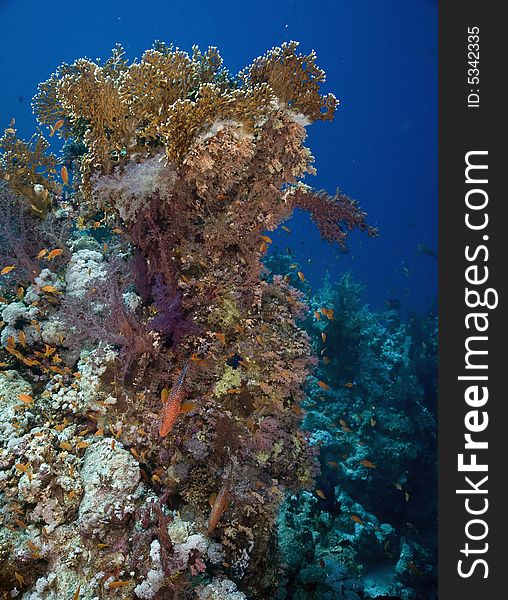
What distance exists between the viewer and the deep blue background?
89375 mm

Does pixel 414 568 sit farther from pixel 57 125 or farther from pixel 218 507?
pixel 57 125

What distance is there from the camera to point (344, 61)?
99.4m

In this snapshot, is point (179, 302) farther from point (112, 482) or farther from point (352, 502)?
point (352, 502)

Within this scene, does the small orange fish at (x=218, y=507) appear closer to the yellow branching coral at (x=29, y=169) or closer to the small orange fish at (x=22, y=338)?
the small orange fish at (x=22, y=338)

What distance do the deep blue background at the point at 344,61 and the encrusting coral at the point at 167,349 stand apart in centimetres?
7667

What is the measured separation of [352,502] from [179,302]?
770 centimetres

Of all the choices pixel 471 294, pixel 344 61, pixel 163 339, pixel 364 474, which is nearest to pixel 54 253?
pixel 163 339

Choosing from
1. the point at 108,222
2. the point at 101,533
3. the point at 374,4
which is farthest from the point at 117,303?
the point at 374,4

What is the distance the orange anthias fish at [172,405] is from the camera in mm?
3918

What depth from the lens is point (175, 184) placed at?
441 centimetres

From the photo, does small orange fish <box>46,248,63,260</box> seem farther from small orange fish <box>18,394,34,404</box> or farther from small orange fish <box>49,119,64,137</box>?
small orange fish <box>18,394,34,404</box>

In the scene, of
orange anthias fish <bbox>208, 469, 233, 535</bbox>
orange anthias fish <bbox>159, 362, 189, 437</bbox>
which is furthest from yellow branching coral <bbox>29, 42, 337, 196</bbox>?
orange anthias fish <bbox>208, 469, 233, 535</bbox>

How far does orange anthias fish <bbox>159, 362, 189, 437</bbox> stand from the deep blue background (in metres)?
77.8

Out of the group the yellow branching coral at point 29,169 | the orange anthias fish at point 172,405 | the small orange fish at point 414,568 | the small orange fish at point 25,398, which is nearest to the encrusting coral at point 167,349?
the orange anthias fish at point 172,405
